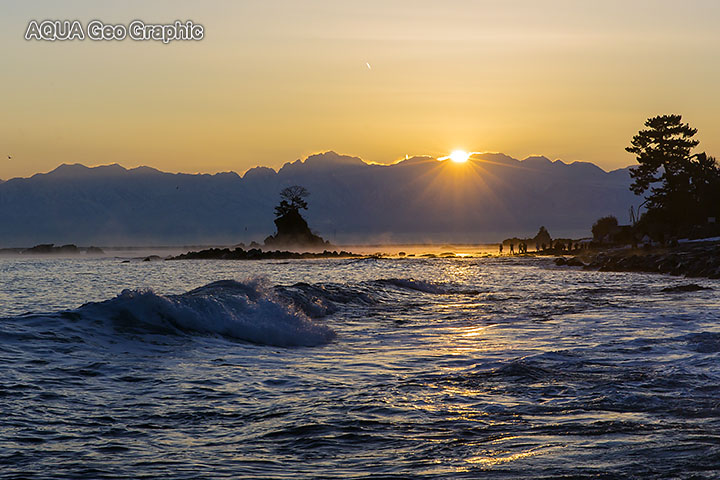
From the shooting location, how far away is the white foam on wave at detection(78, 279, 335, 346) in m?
15.8

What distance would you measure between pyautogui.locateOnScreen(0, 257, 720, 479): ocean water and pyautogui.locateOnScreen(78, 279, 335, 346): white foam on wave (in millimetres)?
62

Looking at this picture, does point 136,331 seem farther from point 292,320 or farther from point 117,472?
point 117,472

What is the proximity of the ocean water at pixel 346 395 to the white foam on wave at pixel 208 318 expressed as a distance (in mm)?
62

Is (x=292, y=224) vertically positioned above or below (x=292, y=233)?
above

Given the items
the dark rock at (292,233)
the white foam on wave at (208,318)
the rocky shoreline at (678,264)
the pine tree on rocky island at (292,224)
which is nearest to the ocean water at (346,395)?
the white foam on wave at (208,318)

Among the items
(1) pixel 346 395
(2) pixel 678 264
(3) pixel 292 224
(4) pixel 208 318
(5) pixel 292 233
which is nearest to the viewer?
(1) pixel 346 395

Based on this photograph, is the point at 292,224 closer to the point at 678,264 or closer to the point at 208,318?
the point at 678,264

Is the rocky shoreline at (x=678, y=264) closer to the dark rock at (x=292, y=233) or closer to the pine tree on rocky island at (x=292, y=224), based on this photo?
the pine tree on rocky island at (x=292, y=224)

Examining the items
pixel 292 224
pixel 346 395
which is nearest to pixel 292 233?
pixel 292 224

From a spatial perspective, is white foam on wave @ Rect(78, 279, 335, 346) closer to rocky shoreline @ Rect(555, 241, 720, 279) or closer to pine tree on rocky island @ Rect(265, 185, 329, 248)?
rocky shoreline @ Rect(555, 241, 720, 279)

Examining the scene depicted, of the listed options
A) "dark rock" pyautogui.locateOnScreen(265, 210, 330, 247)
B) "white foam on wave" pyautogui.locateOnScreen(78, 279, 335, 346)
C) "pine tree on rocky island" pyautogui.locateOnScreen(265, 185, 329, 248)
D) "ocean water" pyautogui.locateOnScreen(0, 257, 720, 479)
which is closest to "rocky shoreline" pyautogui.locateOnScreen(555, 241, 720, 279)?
"ocean water" pyautogui.locateOnScreen(0, 257, 720, 479)

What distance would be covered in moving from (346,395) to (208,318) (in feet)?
26.0

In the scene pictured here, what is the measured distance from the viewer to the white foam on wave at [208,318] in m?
15.8

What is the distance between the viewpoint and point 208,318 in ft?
55.7
